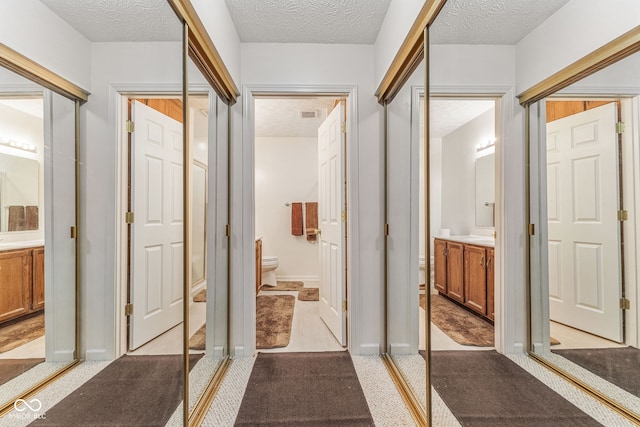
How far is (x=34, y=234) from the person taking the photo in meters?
0.64

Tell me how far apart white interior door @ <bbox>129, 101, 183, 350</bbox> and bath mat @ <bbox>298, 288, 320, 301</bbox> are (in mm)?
2575

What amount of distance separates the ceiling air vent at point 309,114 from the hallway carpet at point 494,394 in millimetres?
3202

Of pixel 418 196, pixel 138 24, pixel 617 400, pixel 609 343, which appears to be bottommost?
pixel 617 400

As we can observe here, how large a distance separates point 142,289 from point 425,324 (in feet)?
4.03

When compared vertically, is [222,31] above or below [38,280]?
above

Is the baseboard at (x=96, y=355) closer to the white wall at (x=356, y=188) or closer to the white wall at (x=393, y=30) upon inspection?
the white wall at (x=356, y=188)

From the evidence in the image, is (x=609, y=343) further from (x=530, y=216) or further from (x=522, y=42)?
(x=522, y=42)

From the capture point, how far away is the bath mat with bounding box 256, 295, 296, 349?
2.49 meters

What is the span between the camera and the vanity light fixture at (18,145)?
556mm

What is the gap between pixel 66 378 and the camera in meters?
0.74

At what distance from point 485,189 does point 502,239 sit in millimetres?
181

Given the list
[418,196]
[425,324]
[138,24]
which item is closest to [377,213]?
[418,196]

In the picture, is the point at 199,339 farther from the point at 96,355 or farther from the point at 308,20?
the point at 308,20

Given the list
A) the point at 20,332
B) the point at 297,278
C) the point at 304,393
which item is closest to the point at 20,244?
the point at 20,332
